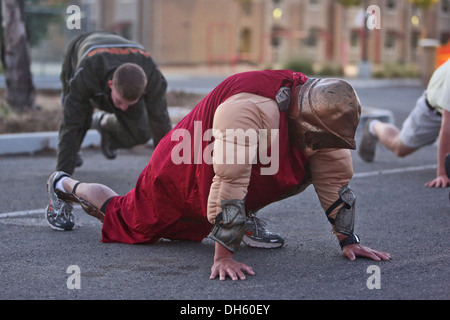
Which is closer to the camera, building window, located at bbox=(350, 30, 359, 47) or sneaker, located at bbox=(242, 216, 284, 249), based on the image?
sneaker, located at bbox=(242, 216, 284, 249)

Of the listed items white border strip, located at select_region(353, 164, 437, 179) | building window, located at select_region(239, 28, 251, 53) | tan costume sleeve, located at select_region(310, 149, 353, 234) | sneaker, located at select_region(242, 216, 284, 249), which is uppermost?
building window, located at select_region(239, 28, 251, 53)

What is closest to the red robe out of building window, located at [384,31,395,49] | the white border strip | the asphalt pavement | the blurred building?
the asphalt pavement

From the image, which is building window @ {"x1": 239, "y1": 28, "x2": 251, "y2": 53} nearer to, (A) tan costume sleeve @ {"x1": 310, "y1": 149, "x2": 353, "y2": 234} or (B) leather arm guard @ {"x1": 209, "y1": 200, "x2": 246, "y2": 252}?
(A) tan costume sleeve @ {"x1": 310, "y1": 149, "x2": 353, "y2": 234}

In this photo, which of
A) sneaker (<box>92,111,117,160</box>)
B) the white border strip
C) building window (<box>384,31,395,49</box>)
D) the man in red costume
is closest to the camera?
the man in red costume

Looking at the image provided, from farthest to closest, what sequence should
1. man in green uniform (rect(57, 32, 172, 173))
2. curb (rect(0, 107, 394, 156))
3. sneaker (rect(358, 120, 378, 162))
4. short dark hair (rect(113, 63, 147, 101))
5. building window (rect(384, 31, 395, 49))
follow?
building window (rect(384, 31, 395, 49)) → curb (rect(0, 107, 394, 156)) → sneaker (rect(358, 120, 378, 162)) → man in green uniform (rect(57, 32, 172, 173)) → short dark hair (rect(113, 63, 147, 101))

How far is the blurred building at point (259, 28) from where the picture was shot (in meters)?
39.3

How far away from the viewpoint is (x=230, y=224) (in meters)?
3.88

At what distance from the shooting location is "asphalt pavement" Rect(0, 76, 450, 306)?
3689mm

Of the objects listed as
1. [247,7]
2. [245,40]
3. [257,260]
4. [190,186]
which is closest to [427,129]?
[257,260]

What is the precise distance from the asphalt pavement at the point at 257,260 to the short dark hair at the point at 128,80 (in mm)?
974

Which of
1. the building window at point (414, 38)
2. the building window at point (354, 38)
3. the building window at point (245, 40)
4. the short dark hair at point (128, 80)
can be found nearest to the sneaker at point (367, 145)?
the short dark hair at point (128, 80)

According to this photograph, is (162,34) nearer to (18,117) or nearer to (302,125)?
(18,117)

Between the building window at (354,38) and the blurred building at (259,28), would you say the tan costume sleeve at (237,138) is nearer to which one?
the blurred building at (259,28)

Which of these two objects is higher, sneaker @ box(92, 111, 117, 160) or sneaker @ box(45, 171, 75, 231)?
sneaker @ box(92, 111, 117, 160)
